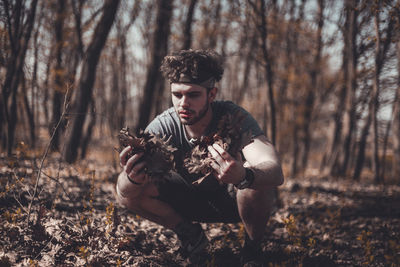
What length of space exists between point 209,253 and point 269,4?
4413 mm

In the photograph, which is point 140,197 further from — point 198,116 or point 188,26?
point 188,26

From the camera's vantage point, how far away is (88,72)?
5523 millimetres

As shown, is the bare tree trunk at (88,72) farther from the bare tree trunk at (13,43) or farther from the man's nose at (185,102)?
the man's nose at (185,102)

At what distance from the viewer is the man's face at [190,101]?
2402mm

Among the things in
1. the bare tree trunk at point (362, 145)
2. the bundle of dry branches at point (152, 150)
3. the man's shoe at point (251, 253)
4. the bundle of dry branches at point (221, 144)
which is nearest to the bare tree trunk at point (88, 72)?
the bundle of dry branches at point (152, 150)

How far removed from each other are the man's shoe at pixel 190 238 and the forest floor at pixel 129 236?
0.09 metres

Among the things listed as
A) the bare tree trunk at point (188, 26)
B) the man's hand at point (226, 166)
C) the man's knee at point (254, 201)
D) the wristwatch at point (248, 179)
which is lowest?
the man's knee at point (254, 201)

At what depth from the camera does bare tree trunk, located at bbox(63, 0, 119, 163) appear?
5.21 m

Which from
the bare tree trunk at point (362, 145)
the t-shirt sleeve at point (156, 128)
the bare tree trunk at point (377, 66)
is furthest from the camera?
the bare tree trunk at point (362, 145)

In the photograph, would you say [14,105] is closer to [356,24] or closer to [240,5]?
[240,5]

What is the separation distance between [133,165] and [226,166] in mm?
692

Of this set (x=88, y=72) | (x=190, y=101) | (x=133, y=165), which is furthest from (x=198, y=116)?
→ (x=88, y=72)

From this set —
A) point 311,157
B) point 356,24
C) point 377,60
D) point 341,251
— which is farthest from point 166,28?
point 311,157

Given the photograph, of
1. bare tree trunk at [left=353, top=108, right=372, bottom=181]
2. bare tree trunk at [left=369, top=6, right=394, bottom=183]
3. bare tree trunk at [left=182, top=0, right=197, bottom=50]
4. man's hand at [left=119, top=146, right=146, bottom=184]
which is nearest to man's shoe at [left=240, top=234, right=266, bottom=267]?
man's hand at [left=119, top=146, right=146, bottom=184]
